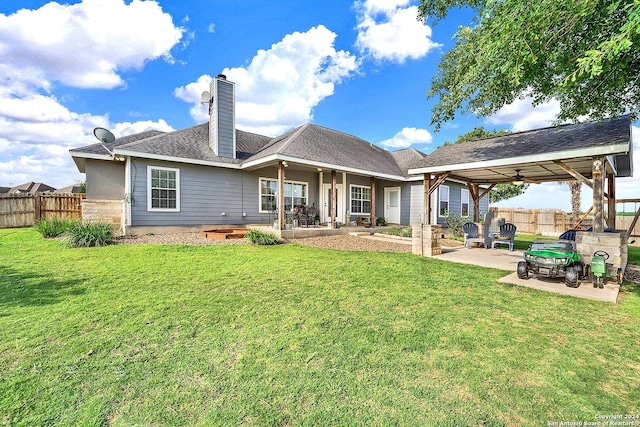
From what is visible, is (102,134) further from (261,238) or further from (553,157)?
(553,157)

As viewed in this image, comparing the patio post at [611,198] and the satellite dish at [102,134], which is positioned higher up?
the satellite dish at [102,134]

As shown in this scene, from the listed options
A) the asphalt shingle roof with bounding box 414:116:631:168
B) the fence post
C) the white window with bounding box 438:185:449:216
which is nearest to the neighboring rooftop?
the fence post

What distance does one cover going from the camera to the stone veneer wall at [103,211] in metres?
10.4

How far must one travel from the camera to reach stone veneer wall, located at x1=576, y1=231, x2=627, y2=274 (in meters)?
5.37

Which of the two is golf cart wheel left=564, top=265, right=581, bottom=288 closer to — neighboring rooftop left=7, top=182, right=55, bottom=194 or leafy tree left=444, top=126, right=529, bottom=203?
leafy tree left=444, top=126, right=529, bottom=203

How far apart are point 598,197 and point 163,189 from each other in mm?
13494

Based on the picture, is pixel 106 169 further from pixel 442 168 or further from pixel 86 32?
pixel 442 168

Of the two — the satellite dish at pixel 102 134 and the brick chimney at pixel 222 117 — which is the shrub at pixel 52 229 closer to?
the satellite dish at pixel 102 134

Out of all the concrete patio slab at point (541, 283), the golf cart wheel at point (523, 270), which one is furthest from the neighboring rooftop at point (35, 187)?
the golf cart wheel at point (523, 270)

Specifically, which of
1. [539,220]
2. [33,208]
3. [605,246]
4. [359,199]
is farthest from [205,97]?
[539,220]

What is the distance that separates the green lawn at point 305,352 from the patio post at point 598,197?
5.62ft

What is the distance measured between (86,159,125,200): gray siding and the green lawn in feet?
25.6

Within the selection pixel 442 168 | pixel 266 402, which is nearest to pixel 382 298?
pixel 266 402

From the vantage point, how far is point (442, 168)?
8938 millimetres
